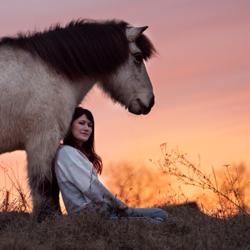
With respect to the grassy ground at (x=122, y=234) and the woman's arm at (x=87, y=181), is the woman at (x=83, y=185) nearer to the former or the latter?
the woman's arm at (x=87, y=181)

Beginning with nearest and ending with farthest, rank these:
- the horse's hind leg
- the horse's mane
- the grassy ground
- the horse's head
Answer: the grassy ground → the horse's hind leg → the horse's mane → the horse's head

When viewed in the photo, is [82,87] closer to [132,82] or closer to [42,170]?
[132,82]

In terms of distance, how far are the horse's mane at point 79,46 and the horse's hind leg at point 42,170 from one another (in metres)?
0.93

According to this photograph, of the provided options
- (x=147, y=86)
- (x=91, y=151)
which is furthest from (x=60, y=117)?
(x=147, y=86)

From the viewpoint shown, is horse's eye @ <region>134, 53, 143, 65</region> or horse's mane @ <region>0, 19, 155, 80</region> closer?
horse's mane @ <region>0, 19, 155, 80</region>

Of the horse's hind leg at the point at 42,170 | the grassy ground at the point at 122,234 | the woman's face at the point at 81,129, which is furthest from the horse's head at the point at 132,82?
the grassy ground at the point at 122,234

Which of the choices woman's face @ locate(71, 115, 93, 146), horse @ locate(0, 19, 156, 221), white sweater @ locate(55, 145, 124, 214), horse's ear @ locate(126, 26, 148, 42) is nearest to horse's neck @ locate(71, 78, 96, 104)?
horse @ locate(0, 19, 156, 221)

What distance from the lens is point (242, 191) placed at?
7.27m

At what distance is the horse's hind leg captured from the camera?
6.50m

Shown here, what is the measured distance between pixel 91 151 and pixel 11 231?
4.88ft

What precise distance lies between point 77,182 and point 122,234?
99 cm

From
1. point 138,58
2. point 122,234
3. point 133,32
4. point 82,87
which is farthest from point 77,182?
point 133,32

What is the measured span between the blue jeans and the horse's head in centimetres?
187

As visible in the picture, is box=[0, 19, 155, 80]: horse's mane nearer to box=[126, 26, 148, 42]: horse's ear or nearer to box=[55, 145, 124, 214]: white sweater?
box=[126, 26, 148, 42]: horse's ear
